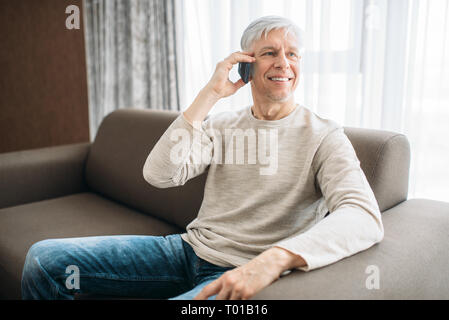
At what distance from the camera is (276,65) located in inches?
47.1

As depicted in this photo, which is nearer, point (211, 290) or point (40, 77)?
point (211, 290)

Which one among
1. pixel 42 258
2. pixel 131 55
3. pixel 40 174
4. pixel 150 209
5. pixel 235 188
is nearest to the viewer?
pixel 42 258

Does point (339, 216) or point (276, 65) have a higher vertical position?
point (276, 65)

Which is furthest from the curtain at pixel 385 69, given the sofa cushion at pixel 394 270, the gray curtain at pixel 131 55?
the gray curtain at pixel 131 55

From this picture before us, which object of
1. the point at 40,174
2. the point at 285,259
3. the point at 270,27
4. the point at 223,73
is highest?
the point at 270,27

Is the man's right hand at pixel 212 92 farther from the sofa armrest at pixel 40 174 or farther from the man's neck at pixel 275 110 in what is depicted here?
the sofa armrest at pixel 40 174

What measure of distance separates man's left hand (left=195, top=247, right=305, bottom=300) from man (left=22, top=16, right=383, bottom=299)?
0.20 metres

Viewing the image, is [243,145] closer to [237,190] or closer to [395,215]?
[237,190]

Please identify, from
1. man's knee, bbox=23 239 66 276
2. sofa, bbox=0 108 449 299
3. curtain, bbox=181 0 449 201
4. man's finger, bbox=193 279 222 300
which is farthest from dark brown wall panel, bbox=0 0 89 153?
man's finger, bbox=193 279 222 300

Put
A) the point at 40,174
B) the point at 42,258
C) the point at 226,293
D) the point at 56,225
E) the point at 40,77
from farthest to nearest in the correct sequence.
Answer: the point at 40,77, the point at 40,174, the point at 56,225, the point at 42,258, the point at 226,293

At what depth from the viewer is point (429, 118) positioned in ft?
5.53

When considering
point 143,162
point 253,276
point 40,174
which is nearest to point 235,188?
point 253,276

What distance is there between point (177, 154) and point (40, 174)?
112 cm

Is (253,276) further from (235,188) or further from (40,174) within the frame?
(40,174)
